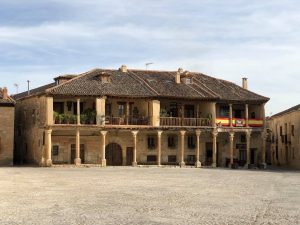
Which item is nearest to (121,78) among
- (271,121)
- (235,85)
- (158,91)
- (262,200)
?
(158,91)

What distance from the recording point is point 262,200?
1966 cm

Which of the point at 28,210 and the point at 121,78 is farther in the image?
the point at 121,78

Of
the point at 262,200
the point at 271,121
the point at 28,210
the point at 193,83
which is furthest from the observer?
the point at 271,121

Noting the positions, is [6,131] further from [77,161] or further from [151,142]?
[151,142]

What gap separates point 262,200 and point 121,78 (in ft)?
100.0

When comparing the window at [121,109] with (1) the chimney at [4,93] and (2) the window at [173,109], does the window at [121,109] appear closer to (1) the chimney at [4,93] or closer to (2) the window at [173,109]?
(2) the window at [173,109]

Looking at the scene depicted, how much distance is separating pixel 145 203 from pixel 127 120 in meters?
28.1

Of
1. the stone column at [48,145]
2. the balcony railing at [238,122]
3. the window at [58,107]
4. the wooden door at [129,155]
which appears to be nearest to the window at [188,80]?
the balcony railing at [238,122]

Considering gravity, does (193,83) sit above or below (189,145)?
above

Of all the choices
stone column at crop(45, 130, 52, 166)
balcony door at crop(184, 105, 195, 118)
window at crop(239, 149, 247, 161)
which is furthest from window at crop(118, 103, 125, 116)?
window at crop(239, 149, 247, 161)

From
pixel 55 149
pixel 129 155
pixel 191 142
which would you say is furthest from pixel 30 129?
pixel 191 142

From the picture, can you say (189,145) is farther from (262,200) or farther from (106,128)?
(262,200)

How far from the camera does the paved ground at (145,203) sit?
14.7 metres

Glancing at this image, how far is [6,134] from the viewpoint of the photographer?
1801 inches
